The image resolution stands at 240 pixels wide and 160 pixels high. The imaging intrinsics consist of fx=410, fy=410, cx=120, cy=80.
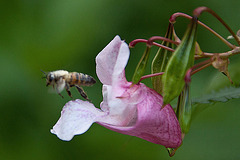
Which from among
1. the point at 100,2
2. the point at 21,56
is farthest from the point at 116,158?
the point at 100,2

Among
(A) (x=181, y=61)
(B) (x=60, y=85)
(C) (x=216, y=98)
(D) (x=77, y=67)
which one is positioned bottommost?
(D) (x=77, y=67)

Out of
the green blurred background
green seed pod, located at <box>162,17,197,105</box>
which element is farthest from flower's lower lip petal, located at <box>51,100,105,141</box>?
the green blurred background

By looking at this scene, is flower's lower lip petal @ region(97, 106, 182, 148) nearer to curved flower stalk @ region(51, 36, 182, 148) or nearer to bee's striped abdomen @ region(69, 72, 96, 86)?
curved flower stalk @ region(51, 36, 182, 148)

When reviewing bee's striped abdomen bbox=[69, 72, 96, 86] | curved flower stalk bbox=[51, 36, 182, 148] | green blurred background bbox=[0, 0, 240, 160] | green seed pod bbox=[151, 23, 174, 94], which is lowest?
green blurred background bbox=[0, 0, 240, 160]

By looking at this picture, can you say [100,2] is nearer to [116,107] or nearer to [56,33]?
[56,33]

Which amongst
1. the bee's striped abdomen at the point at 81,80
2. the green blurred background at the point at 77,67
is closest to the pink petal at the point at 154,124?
the bee's striped abdomen at the point at 81,80

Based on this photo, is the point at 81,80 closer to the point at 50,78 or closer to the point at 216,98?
the point at 50,78

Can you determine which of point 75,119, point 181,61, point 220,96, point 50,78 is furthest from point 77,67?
point 181,61
